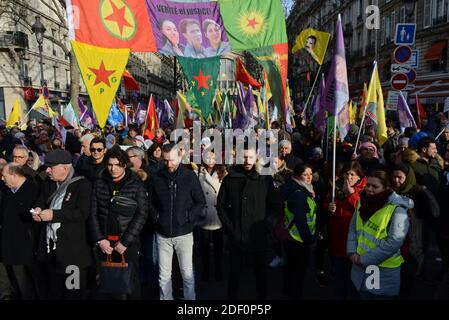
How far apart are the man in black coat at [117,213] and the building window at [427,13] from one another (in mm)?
29063

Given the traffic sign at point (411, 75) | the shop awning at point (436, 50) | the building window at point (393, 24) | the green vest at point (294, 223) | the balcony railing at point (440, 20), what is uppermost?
the building window at point (393, 24)

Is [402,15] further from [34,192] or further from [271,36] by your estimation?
A: [34,192]

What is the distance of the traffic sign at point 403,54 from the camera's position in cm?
901

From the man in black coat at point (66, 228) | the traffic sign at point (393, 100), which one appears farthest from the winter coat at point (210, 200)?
the traffic sign at point (393, 100)

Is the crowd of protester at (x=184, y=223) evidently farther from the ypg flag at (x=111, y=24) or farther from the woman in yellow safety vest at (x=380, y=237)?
the ypg flag at (x=111, y=24)

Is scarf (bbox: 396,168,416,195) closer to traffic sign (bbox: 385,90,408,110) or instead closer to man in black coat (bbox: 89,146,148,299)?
man in black coat (bbox: 89,146,148,299)

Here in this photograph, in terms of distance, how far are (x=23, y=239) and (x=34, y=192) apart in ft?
1.46

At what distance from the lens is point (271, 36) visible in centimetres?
618

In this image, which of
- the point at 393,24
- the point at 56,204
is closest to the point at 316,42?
the point at 56,204

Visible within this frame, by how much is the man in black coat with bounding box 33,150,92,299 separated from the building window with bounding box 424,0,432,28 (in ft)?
96.2

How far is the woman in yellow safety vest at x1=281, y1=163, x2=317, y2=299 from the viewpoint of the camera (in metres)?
4.00

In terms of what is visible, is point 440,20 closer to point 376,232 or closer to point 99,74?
point 99,74

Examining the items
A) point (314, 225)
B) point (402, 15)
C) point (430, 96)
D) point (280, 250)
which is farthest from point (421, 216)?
point (402, 15)
